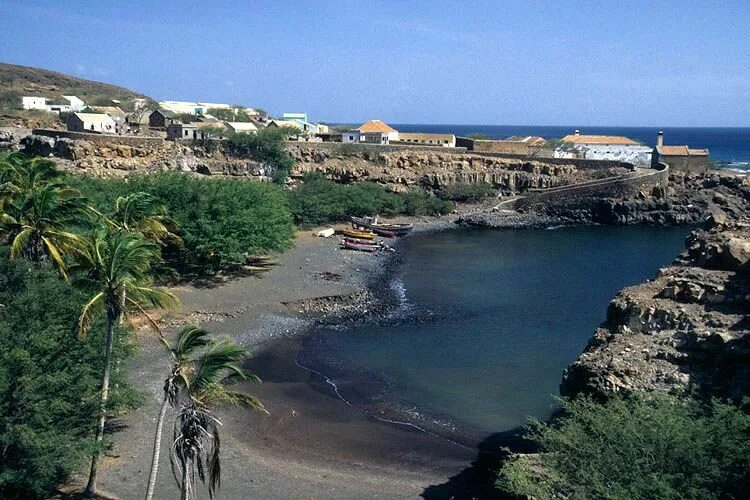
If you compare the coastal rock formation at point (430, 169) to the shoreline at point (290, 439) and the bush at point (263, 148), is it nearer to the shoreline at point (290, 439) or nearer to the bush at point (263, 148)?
the bush at point (263, 148)

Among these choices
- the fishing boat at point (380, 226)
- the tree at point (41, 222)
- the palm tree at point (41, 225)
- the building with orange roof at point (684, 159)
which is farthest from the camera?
the building with orange roof at point (684, 159)

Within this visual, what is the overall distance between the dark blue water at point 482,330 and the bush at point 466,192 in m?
17.7

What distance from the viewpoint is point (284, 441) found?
23.8m

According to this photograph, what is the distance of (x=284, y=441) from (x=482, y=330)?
53.8ft

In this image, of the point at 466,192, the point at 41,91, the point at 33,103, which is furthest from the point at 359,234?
the point at 41,91

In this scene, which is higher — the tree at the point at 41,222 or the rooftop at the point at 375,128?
the rooftop at the point at 375,128

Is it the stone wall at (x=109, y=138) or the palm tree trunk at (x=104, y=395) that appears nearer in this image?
the palm tree trunk at (x=104, y=395)

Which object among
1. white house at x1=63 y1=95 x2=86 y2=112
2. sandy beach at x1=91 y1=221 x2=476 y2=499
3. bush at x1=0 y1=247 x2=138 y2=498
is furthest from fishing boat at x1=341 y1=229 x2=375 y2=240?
white house at x1=63 y1=95 x2=86 y2=112

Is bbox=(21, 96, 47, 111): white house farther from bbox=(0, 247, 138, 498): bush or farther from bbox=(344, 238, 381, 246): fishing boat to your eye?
bbox=(0, 247, 138, 498): bush

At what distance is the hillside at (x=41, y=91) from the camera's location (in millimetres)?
82875

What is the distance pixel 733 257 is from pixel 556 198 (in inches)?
2137

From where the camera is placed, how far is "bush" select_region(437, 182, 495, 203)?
8000cm

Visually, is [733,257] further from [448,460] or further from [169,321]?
[169,321]

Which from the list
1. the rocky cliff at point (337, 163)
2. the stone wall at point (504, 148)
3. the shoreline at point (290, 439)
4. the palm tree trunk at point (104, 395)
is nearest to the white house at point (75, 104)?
the rocky cliff at point (337, 163)
